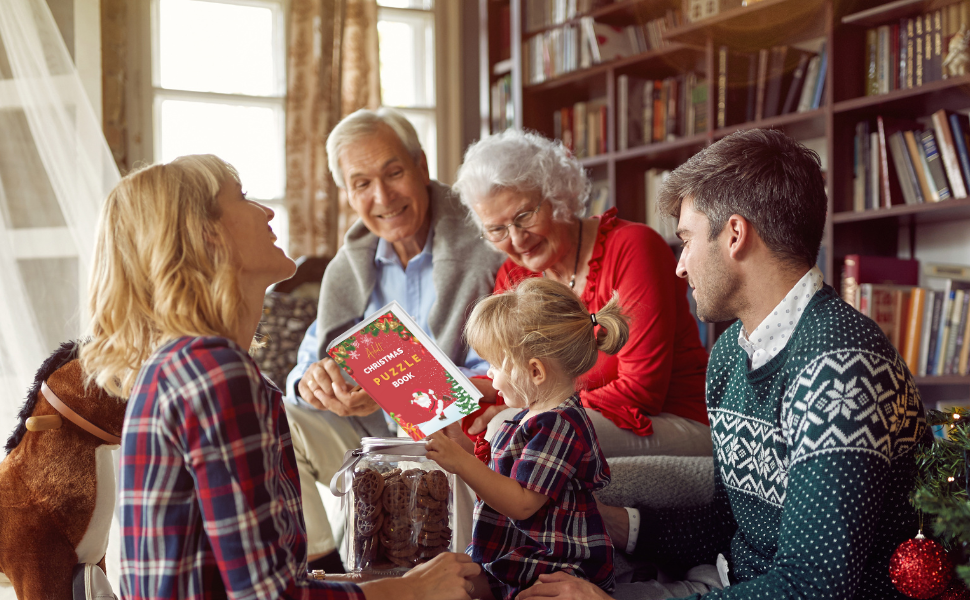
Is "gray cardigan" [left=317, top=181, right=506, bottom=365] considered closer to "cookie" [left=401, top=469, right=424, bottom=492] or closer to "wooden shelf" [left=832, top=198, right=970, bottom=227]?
"cookie" [left=401, top=469, right=424, bottom=492]

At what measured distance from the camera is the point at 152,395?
96cm

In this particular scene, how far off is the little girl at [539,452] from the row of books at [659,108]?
6.28ft

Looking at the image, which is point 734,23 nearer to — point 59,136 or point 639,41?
point 639,41

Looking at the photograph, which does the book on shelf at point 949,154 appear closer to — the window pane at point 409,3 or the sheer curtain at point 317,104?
the sheer curtain at point 317,104

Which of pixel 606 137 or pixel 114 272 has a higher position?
pixel 606 137

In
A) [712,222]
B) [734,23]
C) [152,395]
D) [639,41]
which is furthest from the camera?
[639,41]

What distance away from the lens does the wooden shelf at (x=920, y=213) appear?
7.84ft

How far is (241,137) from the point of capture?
12.2ft

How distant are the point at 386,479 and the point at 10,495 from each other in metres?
0.61

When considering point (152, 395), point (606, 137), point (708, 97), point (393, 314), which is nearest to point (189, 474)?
point (152, 395)

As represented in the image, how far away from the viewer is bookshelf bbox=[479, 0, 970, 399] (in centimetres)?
252

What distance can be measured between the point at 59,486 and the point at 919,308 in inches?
94.0

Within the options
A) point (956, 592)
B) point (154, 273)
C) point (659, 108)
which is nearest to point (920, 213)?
point (659, 108)

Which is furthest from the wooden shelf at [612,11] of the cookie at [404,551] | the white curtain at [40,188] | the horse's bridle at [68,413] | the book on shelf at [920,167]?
the horse's bridle at [68,413]
